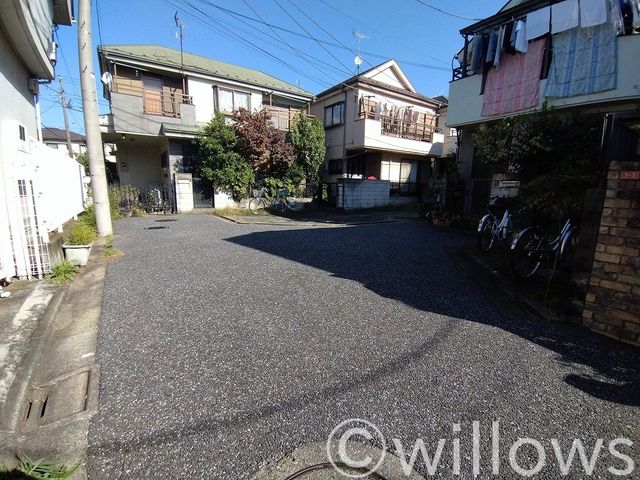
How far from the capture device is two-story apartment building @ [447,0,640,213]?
741cm

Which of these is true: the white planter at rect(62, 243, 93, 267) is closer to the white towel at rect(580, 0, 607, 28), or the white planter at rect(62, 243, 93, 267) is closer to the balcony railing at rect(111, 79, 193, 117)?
the balcony railing at rect(111, 79, 193, 117)

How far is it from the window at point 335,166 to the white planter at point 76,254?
14080 mm

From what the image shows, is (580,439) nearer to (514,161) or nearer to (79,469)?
(79,469)

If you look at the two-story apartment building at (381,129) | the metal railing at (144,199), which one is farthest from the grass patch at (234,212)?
the two-story apartment building at (381,129)

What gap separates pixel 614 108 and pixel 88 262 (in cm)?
1239

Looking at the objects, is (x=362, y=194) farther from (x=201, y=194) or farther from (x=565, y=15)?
(x=565, y=15)

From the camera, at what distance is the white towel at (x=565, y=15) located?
26.0ft

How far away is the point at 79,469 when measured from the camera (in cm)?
168

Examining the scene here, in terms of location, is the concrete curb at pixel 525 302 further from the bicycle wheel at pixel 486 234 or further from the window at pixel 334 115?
the window at pixel 334 115

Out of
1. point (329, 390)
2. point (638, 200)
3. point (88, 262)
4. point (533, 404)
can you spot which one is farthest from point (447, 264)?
point (88, 262)

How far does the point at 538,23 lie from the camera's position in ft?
28.2

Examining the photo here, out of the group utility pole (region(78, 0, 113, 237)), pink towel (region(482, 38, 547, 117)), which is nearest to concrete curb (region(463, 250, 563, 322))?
pink towel (region(482, 38, 547, 117))

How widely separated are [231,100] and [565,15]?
1352 cm

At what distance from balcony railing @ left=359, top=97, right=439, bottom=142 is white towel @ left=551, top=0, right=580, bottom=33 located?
27.2 feet
